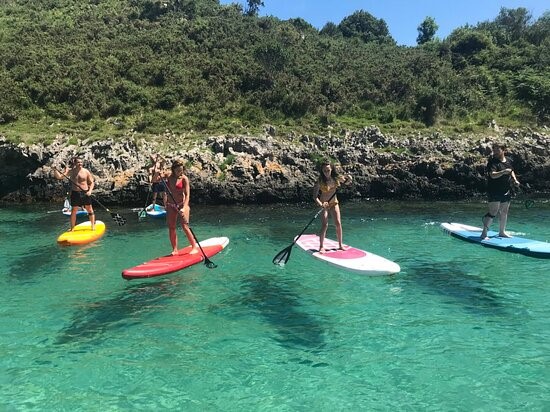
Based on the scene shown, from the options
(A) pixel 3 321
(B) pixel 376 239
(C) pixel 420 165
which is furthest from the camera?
(C) pixel 420 165

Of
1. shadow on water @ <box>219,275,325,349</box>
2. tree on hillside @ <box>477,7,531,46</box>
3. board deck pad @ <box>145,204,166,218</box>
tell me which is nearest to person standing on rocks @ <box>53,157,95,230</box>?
board deck pad @ <box>145,204,166,218</box>

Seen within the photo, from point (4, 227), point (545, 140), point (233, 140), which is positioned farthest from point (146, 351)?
point (545, 140)

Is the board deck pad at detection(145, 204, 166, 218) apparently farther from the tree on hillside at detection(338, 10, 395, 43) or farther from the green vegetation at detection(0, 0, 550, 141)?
the tree on hillside at detection(338, 10, 395, 43)

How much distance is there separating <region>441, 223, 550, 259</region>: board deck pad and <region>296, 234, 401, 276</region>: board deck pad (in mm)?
2901

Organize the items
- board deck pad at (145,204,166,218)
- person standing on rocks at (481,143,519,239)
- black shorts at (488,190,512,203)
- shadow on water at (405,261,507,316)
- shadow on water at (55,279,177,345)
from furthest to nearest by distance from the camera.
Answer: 1. board deck pad at (145,204,166,218)
2. black shorts at (488,190,512,203)
3. person standing on rocks at (481,143,519,239)
4. shadow on water at (405,261,507,316)
5. shadow on water at (55,279,177,345)

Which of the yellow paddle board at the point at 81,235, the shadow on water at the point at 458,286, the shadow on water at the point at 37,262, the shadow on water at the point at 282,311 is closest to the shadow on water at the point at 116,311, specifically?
the shadow on water at the point at 282,311

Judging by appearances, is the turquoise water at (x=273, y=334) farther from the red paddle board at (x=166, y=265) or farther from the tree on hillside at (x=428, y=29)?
the tree on hillside at (x=428, y=29)

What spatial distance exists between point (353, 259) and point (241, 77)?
35.5 metres

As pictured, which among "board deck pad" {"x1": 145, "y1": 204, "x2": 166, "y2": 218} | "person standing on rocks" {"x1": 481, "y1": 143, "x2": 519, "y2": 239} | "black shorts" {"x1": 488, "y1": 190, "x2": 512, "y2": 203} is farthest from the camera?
"board deck pad" {"x1": 145, "y1": 204, "x2": 166, "y2": 218}

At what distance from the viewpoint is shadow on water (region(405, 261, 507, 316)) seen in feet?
29.7

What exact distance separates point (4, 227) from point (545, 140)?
31.8 m

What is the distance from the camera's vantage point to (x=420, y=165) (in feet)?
92.6

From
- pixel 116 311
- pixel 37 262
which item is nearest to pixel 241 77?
pixel 37 262

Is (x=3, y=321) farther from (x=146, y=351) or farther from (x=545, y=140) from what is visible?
(x=545, y=140)
